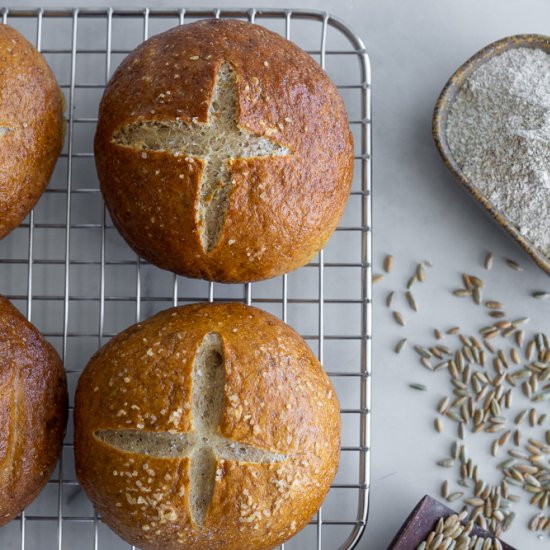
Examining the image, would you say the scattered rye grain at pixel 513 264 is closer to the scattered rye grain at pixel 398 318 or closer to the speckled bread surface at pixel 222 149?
the scattered rye grain at pixel 398 318

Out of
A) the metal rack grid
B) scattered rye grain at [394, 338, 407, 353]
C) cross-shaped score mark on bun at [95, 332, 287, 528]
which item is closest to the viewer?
cross-shaped score mark on bun at [95, 332, 287, 528]

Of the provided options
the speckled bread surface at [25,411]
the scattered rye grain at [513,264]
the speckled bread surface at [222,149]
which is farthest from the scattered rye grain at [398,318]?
the speckled bread surface at [25,411]

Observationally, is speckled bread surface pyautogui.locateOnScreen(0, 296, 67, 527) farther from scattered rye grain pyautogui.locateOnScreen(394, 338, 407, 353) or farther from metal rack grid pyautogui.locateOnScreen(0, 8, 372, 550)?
scattered rye grain pyautogui.locateOnScreen(394, 338, 407, 353)

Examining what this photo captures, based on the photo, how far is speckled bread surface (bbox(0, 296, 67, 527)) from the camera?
1837mm

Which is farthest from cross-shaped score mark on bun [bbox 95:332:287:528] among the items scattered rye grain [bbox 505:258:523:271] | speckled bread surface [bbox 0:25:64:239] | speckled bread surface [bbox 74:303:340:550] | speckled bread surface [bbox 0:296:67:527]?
scattered rye grain [bbox 505:258:523:271]

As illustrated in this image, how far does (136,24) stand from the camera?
2.30 metres

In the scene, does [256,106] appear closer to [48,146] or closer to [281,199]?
[281,199]

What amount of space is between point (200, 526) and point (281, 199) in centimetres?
84

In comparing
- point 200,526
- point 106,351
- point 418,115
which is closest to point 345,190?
point 418,115

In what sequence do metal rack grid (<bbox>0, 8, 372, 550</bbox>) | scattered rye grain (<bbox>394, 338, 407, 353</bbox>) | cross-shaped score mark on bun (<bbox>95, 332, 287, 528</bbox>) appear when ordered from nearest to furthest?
cross-shaped score mark on bun (<bbox>95, 332, 287, 528</bbox>) < metal rack grid (<bbox>0, 8, 372, 550</bbox>) < scattered rye grain (<bbox>394, 338, 407, 353</bbox>)

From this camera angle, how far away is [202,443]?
1773 mm

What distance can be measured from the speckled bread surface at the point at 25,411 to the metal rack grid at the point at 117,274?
0.22 meters

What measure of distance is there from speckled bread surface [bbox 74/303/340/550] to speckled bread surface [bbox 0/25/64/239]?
495mm

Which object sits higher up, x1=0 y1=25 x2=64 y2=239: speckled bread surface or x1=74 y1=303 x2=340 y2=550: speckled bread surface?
x1=0 y1=25 x2=64 y2=239: speckled bread surface
